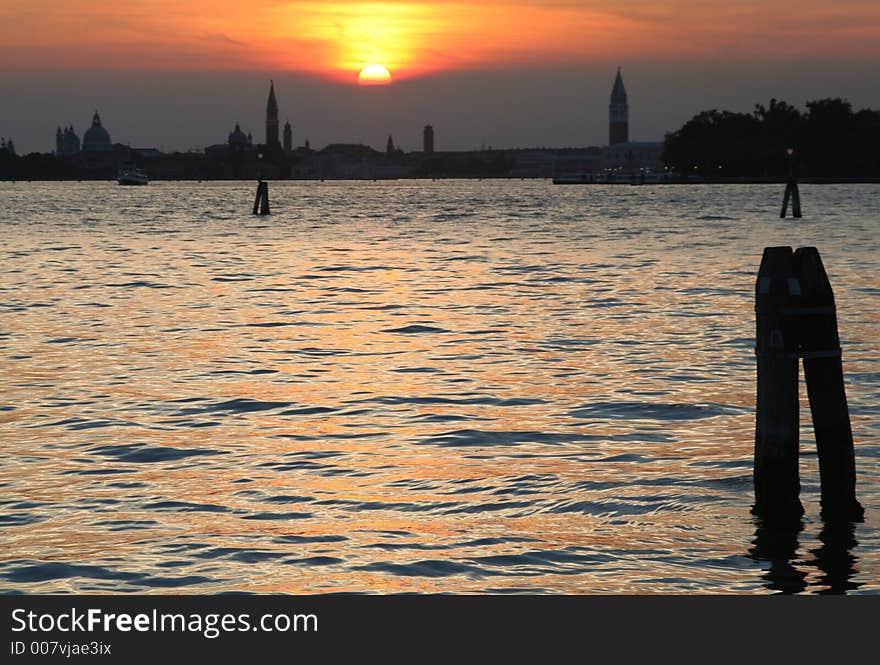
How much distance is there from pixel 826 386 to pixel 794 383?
274 millimetres

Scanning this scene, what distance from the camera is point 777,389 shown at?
10.5m

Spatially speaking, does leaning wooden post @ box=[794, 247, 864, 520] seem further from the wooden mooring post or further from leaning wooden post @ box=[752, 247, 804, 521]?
the wooden mooring post

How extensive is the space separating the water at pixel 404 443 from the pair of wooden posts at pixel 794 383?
0.32 m

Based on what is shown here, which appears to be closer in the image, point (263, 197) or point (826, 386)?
point (826, 386)

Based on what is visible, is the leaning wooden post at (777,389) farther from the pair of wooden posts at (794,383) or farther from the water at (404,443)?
the water at (404,443)

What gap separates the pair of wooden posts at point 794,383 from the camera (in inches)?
405

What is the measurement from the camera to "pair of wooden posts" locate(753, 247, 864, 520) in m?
10.3

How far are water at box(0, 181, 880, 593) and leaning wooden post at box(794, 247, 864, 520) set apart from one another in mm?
320

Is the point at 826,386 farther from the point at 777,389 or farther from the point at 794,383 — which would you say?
the point at 777,389

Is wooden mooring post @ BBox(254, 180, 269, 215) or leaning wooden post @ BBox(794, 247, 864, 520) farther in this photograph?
wooden mooring post @ BBox(254, 180, 269, 215)

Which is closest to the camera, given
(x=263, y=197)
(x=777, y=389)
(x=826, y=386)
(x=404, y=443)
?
(x=777, y=389)

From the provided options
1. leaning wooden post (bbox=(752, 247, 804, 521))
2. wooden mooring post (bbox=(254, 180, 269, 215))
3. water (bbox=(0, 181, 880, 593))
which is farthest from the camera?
wooden mooring post (bbox=(254, 180, 269, 215))

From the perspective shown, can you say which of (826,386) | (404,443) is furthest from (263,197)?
(826,386)

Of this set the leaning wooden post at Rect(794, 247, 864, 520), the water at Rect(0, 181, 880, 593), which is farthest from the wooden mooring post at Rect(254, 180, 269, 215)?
the leaning wooden post at Rect(794, 247, 864, 520)
